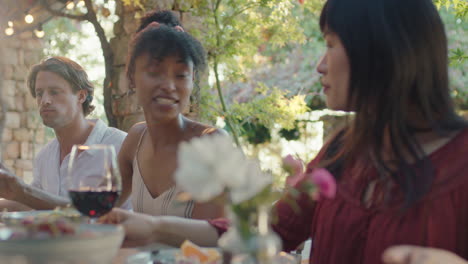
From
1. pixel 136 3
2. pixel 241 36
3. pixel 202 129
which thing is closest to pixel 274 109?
pixel 241 36

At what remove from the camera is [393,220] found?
126 cm

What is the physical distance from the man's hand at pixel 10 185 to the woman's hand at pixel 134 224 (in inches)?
34.6

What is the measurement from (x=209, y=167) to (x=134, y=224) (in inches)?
26.2

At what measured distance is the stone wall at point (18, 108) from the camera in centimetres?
707

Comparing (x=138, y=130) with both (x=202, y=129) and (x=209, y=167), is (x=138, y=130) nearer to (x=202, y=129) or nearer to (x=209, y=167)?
(x=202, y=129)

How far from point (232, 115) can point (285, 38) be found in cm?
96

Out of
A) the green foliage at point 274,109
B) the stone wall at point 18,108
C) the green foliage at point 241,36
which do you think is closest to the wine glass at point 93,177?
the green foliage at point 241,36

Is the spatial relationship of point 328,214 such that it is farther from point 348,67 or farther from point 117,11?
point 117,11

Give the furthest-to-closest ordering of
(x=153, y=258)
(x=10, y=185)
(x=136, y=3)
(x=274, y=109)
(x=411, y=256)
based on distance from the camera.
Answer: (x=274, y=109) → (x=136, y=3) → (x=10, y=185) → (x=153, y=258) → (x=411, y=256)

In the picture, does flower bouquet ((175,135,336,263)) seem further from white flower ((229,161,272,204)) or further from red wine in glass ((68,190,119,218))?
red wine in glass ((68,190,119,218))

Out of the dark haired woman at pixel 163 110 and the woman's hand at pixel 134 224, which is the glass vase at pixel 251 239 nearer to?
the woman's hand at pixel 134 224

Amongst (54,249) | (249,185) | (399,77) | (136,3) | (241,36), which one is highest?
(136,3)

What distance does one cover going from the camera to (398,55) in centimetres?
126

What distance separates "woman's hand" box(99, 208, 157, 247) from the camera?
1.26 meters
